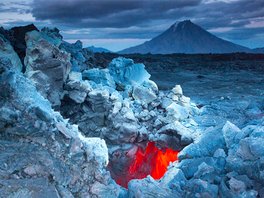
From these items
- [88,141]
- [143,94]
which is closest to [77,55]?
[143,94]

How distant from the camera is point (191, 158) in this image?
970cm

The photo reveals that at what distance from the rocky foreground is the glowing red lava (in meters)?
0.53

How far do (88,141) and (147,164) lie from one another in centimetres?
593

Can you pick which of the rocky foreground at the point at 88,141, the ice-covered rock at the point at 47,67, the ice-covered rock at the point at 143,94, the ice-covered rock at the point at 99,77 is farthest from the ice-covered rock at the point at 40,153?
the ice-covered rock at the point at 99,77

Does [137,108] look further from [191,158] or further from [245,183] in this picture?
[245,183]

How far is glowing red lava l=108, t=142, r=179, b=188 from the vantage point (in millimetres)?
13059

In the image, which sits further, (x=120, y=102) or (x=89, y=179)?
(x=120, y=102)

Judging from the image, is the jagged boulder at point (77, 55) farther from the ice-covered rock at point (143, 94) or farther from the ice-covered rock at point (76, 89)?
the ice-covered rock at point (143, 94)

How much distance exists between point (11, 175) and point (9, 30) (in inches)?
352

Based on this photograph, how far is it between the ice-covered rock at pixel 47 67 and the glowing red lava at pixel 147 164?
12.9ft

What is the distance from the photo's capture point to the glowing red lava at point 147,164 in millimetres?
13059

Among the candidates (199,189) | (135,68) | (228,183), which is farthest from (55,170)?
(135,68)

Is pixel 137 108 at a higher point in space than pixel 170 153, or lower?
higher

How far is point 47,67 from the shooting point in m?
11.2
